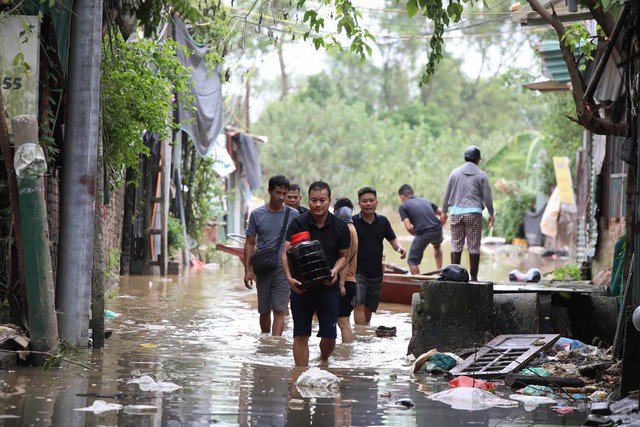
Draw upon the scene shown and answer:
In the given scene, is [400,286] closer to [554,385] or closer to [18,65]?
[554,385]

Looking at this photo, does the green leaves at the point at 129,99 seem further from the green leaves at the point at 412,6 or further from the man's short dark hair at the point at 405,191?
the man's short dark hair at the point at 405,191

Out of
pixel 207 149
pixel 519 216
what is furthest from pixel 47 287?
pixel 519 216

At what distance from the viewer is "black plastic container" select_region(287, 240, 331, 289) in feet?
27.5

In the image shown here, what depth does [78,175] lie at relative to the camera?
9.14m

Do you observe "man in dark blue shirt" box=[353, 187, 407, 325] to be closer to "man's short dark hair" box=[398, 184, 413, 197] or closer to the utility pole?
the utility pole

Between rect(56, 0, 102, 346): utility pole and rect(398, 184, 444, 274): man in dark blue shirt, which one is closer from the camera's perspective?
rect(56, 0, 102, 346): utility pole

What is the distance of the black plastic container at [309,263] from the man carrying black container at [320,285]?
89 mm

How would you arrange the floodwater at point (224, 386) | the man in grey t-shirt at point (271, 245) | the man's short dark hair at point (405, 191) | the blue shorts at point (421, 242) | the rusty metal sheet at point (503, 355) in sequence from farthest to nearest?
1. the man's short dark hair at point (405, 191)
2. the blue shorts at point (421, 242)
3. the man in grey t-shirt at point (271, 245)
4. the rusty metal sheet at point (503, 355)
5. the floodwater at point (224, 386)

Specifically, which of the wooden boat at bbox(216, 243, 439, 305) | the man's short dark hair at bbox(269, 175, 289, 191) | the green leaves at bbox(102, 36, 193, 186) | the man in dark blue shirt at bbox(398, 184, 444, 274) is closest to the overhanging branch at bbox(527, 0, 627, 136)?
the man's short dark hair at bbox(269, 175, 289, 191)

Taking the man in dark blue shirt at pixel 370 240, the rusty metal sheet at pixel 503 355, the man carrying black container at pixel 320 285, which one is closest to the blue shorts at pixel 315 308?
the man carrying black container at pixel 320 285

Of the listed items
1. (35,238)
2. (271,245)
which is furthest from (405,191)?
(35,238)

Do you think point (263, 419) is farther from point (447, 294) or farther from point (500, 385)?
point (447, 294)

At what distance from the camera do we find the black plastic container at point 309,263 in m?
8.38

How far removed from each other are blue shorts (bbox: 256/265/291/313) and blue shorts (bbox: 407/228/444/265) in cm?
588
